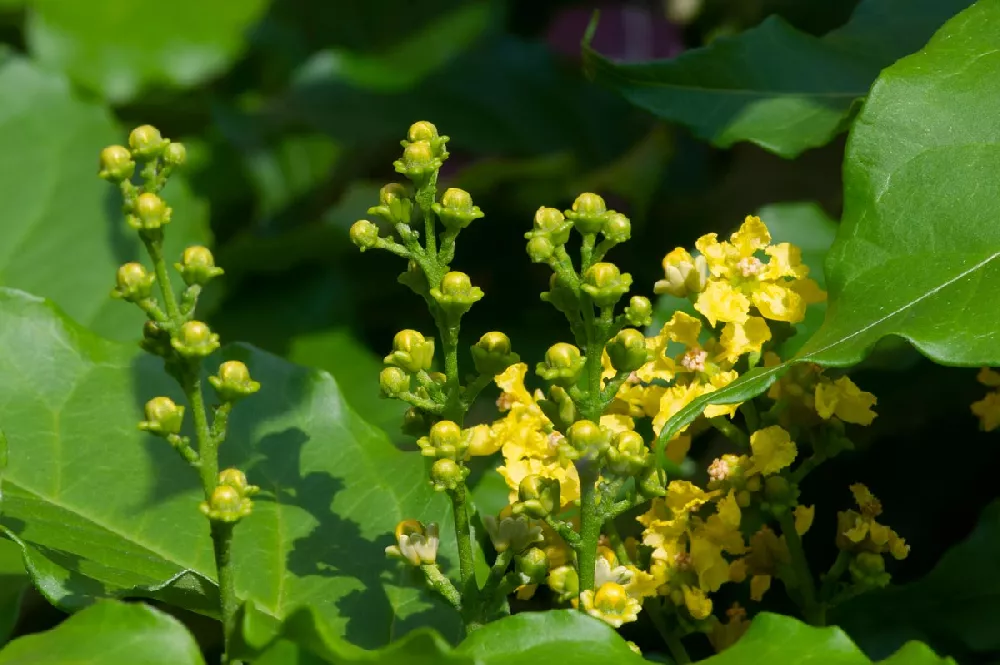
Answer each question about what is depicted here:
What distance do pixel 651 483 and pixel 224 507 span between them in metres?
0.26

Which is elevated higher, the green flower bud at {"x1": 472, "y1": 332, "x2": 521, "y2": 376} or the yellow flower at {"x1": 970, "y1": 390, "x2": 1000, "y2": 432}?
the green flower bud at {"x1": 472, "y1": 332, "x2": 521, "y2": 376}

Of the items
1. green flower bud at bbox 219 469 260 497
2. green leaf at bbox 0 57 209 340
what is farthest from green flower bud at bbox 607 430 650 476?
green leaf at bbox 0 57 209 340

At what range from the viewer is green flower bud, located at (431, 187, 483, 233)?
802mm

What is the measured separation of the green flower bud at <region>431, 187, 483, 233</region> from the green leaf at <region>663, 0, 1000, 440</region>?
0.19 meters

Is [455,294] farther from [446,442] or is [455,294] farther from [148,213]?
[148,213]

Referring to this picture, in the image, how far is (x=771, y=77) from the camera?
3.81 ft

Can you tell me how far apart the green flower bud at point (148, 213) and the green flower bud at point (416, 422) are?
0.67 ft

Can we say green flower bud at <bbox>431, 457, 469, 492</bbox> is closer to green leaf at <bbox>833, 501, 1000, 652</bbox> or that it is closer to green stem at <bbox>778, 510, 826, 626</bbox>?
green stem at <bbox>778, 510, 826, 626</bbox>

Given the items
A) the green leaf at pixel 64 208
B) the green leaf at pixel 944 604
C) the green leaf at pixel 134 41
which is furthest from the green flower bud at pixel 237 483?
Result: the green leaf at pixel 134 41

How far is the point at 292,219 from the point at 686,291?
1.47m

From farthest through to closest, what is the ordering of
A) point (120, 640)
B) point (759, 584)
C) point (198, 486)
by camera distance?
1. point (198, 486)
2. point (759, 584)
3. point (120, 640)

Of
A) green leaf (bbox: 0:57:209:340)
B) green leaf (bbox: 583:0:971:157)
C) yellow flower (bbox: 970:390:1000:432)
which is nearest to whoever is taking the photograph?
yellow flower (bbox: 970:390:1000:432)

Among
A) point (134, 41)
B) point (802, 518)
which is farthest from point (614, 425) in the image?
point (134, 41)

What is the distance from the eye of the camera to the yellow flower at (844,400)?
855 millimetres
